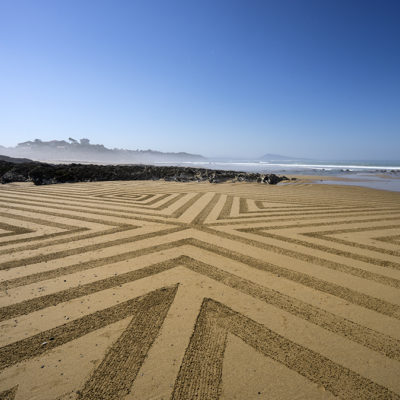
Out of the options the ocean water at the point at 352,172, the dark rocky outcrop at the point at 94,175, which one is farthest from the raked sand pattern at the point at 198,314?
the ocean water at the point at 352,172

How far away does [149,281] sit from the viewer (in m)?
2.79

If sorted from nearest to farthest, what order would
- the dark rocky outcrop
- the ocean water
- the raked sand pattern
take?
the raked sand pattern → the dark rocky outcrop → the ocean water

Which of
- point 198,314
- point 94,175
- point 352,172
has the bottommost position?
point 198,314

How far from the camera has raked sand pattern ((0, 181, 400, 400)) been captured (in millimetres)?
1568

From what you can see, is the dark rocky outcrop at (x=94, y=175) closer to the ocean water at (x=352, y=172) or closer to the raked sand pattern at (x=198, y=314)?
the ocean water at (x=352, y=172)

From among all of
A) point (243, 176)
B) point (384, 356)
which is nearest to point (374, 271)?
point (384, 356)

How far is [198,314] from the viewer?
221cm

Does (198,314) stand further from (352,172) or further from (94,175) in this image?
(352,172)

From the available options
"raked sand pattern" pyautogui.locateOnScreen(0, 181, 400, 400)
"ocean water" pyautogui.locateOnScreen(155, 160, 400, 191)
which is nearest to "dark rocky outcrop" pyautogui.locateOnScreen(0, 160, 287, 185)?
"ocean water" pyautogui.locateOnScreen(155, 160, 400, 191)

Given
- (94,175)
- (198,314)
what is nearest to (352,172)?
(94,175)

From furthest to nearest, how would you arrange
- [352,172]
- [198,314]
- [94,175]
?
[352,172] → [94,175] → [198,314]

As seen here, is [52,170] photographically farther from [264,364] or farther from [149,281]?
[264,364]

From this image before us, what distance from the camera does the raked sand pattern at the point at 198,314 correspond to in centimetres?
157

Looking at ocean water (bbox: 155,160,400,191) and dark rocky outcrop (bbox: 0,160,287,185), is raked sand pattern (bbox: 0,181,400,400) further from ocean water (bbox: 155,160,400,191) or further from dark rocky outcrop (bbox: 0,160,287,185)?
ocean water (bbox: 155,160,400,191)
